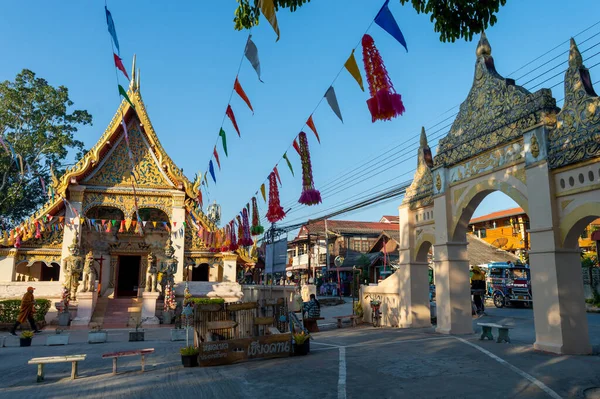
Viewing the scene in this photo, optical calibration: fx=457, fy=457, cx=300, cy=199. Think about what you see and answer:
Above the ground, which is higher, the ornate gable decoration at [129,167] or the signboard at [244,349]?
the ornate gable decoration at [129,167]

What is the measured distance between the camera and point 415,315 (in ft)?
47.2

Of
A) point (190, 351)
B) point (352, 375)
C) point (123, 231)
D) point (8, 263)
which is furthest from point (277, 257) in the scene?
point (8, 263)

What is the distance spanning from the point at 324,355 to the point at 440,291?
4.65 metres

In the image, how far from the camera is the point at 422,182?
14320 mm

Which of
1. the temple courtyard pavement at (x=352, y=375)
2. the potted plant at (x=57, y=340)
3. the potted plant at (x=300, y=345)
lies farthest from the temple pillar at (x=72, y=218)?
the potted plant at (x=300, y=345)

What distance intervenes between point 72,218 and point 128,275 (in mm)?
4117

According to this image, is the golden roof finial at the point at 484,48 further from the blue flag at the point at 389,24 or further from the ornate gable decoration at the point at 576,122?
the blue flag at the point at 389,24

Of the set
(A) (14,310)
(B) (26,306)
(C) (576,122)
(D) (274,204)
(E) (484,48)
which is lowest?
(A) (14,310)

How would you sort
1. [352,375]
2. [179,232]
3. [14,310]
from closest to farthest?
[352,375]
[14,310]
[179,232]

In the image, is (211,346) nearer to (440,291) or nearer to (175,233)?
(440,291)

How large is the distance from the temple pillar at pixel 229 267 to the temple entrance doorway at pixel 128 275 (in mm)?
4423

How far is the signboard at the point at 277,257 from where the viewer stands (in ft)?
47.4

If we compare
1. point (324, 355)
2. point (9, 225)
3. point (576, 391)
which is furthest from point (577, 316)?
point (9, 225)

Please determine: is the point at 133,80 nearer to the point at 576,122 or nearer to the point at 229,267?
the point at 229,267
